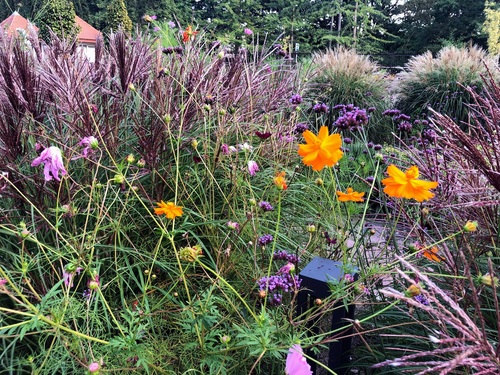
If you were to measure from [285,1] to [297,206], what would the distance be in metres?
26.5

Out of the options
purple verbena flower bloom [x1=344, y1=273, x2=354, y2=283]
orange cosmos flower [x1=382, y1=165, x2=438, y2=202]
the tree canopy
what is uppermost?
the tree canopy

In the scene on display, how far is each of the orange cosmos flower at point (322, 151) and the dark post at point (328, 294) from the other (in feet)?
→ 0.94

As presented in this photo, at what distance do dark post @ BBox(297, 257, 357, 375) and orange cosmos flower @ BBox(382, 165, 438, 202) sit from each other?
0.24 meters

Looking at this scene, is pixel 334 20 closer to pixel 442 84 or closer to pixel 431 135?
pixel 442 84

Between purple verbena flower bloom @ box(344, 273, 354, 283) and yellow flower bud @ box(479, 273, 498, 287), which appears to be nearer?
yellow flower bud @ box(479, 273, 498, 287)

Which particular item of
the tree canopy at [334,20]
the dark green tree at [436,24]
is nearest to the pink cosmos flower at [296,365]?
the tree canopy at [334,20]

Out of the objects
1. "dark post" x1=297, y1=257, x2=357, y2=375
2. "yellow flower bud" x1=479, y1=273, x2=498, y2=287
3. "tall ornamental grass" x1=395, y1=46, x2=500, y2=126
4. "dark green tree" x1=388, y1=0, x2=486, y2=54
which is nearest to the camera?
"yellow flower bud" x1=479, y1=273, x2=498, y2=287

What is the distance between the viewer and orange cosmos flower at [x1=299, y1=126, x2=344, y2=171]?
2.92 ft

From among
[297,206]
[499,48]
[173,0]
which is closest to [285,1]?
[173,0]

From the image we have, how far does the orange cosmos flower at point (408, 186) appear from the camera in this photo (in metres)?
0.85

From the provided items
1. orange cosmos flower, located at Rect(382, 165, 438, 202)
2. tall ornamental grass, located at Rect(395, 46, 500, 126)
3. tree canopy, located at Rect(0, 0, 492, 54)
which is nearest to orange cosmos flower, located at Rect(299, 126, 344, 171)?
orange cosmos flower, located at Rect(382, 165, 438, 202)

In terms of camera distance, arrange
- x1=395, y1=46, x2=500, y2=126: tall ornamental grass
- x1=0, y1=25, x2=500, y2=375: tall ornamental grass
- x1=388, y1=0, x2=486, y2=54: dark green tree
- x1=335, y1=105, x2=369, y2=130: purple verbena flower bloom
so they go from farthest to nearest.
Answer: x1=388, y1=0, x2=486, y2=54: dark green tree → x1=395, y1=46, x2=500, y2=126: tall ornamental grass → x1=335, y1=105, x2=369, y2=130: purple verbena flower bloom → x1=0, y1=25, x2=500, y2=375: tall ornamental grass

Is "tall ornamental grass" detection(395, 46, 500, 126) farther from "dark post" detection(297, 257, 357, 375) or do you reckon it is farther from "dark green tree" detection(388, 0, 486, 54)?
"dark green tree" detection(388, 0, 486, 54)

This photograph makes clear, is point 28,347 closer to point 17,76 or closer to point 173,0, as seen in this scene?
point 17,76
